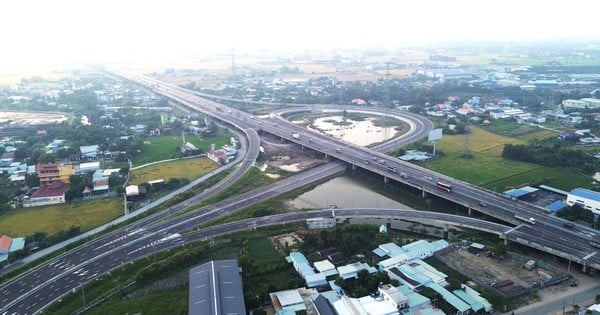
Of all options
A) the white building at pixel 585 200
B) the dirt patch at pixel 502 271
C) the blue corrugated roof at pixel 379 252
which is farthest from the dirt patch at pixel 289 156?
the white building at pixel 585 200

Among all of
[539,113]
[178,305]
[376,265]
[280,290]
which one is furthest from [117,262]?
[539,113]

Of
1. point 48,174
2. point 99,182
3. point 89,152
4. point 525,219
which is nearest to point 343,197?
point 525,219

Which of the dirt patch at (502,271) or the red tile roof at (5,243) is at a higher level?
the red tile roof at (5,243)

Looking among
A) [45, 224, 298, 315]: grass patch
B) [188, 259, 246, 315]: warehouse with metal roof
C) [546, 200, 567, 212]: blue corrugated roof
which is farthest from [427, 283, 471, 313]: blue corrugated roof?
[546, 200, 567, 212]: blue corrugated roof

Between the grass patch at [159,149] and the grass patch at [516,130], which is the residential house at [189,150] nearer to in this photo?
the grass patch at [159,149]

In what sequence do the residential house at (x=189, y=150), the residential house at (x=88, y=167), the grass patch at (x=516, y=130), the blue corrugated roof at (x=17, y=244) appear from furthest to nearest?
the grass patch at (x=516, y=130)
the residential house at (x=189, y=150)
the residential house at (x=88, y=167)
the blue corrugated roof at (x=17, y=244)

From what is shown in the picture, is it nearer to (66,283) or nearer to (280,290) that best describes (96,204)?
(66,283)

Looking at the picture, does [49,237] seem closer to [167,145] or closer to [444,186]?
[167,145]
